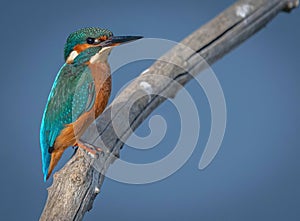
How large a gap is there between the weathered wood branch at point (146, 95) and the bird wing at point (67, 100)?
4.7 inches

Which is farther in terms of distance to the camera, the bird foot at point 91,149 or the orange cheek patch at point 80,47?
the orange cheek patch at point 80,47

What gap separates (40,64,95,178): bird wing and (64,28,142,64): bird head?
39 mm

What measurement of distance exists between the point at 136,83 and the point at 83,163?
0.23 m

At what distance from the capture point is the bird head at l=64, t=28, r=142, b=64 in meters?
1.36

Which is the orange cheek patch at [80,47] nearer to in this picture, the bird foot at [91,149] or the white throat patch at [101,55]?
the white throat patch at [101,55]

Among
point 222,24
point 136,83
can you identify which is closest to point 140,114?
point 136,83

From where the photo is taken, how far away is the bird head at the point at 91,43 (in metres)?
1.36

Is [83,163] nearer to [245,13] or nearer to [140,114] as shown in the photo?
[140,114]

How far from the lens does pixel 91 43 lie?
4.56 feet

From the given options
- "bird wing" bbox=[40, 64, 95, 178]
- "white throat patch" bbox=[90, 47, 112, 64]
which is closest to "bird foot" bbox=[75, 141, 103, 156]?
"bird wing" bbox=[40, 64, 95, 178]

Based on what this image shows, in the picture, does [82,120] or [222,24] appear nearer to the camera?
[222,24]

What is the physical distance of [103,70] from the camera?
144 cm

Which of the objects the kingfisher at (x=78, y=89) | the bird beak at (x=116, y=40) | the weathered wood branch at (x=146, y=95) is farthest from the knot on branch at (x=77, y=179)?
the bird beak at (x=116, y=40)

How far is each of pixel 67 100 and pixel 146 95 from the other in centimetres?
28
